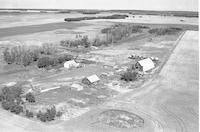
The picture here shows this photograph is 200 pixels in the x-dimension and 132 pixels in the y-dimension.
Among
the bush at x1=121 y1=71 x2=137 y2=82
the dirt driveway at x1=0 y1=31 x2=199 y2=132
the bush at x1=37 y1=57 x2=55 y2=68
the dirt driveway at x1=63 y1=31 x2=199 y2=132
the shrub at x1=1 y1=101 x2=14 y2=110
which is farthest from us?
the bush at x1=37 y1=57 x2=55 y2=68

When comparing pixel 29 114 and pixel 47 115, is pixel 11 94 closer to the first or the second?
pixel 29 114

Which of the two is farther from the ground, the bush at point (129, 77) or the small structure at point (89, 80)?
the small structure at point (89, 80)

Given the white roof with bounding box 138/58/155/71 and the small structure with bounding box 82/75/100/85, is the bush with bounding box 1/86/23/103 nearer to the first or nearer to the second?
the small structure with bounding box 82/75/100/85

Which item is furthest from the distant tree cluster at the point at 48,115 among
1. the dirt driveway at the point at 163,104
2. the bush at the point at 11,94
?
the bush at the point at 11,94

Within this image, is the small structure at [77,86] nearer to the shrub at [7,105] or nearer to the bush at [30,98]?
the bush at [30,98]

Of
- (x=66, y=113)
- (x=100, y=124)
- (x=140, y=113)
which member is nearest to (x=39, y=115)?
(x=66, y=113)

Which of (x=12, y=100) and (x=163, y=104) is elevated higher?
(x=12, y=100)

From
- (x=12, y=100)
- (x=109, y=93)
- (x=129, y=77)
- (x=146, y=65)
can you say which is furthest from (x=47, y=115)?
(x=146, y=65)

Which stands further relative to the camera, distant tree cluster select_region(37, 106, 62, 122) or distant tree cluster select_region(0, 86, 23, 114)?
distant tree cluster select_region(0, 86, 23, 114)

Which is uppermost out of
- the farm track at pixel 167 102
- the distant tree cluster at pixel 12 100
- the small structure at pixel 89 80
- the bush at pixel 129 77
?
the distant tree cluster at pixel 12 100

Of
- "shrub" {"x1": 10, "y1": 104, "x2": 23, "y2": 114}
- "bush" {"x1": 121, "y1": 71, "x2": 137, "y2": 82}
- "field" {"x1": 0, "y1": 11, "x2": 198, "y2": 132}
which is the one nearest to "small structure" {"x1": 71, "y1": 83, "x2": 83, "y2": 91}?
"field" {"x1": 0, "y1": 11, "x2": 198, "y2": 132}

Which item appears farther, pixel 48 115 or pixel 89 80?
pixel 89 80
